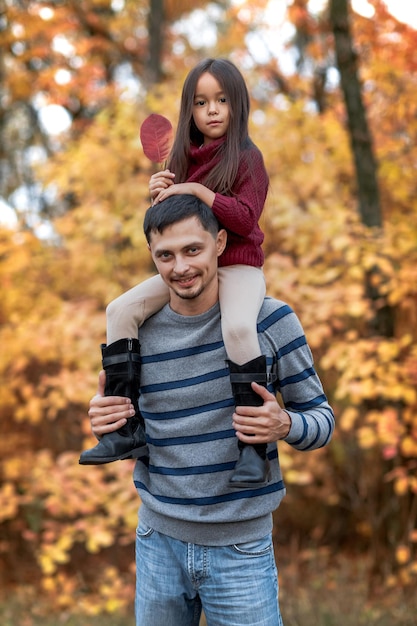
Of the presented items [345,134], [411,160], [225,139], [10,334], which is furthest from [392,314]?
[225,139]

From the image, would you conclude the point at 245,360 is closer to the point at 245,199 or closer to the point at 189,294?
the point at 189,294

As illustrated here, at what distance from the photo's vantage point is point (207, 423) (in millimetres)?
1908

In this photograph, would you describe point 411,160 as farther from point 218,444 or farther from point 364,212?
point 218,444

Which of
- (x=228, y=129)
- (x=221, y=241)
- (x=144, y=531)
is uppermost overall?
(x=228, y=129)

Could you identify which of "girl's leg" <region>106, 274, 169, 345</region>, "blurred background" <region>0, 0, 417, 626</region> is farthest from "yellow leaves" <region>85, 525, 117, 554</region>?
"girl's leg" <region>106, 274, 169, 345</region>

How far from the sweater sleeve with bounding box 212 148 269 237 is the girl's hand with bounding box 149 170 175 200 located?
0.52 ft

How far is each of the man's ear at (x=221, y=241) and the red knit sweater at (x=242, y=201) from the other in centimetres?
2

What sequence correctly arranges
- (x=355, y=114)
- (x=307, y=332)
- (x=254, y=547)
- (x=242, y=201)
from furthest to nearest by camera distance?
(x=355, y=114)
(x=307, y=332)
(x=242, y=201)
(x=254, y=547)

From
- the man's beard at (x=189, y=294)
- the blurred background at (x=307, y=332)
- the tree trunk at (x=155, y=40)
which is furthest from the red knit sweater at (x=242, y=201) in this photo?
the tree trunk at (x=155, y=40)

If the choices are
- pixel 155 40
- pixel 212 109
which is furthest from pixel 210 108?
pixel 155 40

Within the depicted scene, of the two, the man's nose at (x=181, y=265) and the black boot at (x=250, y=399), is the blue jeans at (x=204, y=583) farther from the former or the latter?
the man's nose at (x=181, y=265)

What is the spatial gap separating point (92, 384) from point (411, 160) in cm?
334

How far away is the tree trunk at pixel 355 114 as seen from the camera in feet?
16.9

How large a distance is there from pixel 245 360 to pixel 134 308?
1.26 ft
